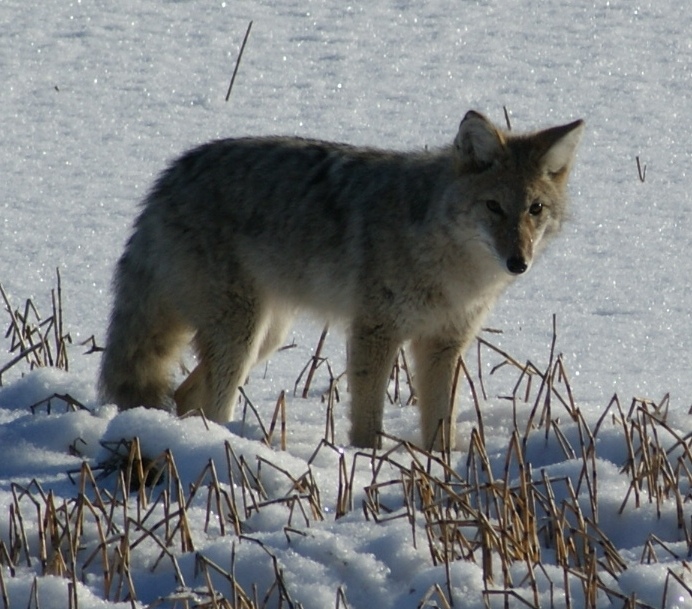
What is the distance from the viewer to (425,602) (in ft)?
14.2

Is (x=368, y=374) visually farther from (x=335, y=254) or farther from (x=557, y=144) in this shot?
(x=557, y=144)

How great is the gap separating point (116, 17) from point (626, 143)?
213 inches

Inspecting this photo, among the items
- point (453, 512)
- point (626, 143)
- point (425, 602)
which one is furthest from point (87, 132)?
point (425, 602)

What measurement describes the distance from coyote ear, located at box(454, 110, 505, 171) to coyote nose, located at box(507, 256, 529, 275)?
2.03 feet

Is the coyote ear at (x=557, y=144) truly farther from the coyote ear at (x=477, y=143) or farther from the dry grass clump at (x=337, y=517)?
the dry grass clump at (x=337, y=517)

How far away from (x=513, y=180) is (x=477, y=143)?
0.87 feet

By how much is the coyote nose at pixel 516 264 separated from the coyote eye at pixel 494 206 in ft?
1.05

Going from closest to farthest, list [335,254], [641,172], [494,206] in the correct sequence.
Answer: [494,206]
[335,254]
[641,172]

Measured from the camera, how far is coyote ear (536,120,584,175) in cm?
682

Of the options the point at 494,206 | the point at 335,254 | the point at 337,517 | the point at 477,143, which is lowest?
the point at 337,517

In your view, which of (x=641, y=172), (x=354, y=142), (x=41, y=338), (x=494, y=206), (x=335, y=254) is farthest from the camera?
(x=354, y=142)

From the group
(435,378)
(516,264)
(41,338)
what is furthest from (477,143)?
(41,338)

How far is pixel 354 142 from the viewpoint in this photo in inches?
465

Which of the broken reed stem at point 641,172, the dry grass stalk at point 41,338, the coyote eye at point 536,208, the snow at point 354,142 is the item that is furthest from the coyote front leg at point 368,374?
the broken reed stem at point 641,172
